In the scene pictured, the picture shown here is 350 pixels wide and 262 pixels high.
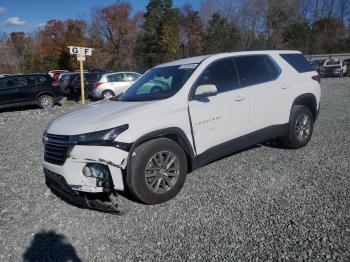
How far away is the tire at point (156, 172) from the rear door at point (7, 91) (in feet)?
40.1

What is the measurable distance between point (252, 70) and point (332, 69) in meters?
26.0

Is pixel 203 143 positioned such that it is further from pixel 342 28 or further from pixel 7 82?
pixel 342 28

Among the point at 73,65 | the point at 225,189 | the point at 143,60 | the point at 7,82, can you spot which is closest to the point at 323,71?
the point at 7,82

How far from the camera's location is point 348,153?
543 cm

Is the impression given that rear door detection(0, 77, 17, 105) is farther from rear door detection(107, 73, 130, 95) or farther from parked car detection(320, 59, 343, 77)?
parked car detection(320, 59, 343, 77)

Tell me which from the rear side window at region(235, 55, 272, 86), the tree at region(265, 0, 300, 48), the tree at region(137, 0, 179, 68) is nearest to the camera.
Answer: the rear side window at region(235, 55, 272, 86)

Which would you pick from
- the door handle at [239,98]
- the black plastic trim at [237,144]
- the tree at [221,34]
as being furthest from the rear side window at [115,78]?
the tree at [221,34]

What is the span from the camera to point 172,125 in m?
3.97

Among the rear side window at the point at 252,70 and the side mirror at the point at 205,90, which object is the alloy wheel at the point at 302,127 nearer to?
the rear side window at the point at 252,70

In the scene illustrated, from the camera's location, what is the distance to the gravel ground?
3.07m

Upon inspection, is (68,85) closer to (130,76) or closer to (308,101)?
(130,76)

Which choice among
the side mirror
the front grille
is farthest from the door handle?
the front grille

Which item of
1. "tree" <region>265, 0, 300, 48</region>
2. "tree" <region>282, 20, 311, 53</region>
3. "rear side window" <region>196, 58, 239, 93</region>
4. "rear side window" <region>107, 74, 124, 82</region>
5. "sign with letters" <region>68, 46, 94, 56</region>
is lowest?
"rear side window" <region>107, 74, 124, 82</region>

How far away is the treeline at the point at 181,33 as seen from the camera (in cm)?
4966
